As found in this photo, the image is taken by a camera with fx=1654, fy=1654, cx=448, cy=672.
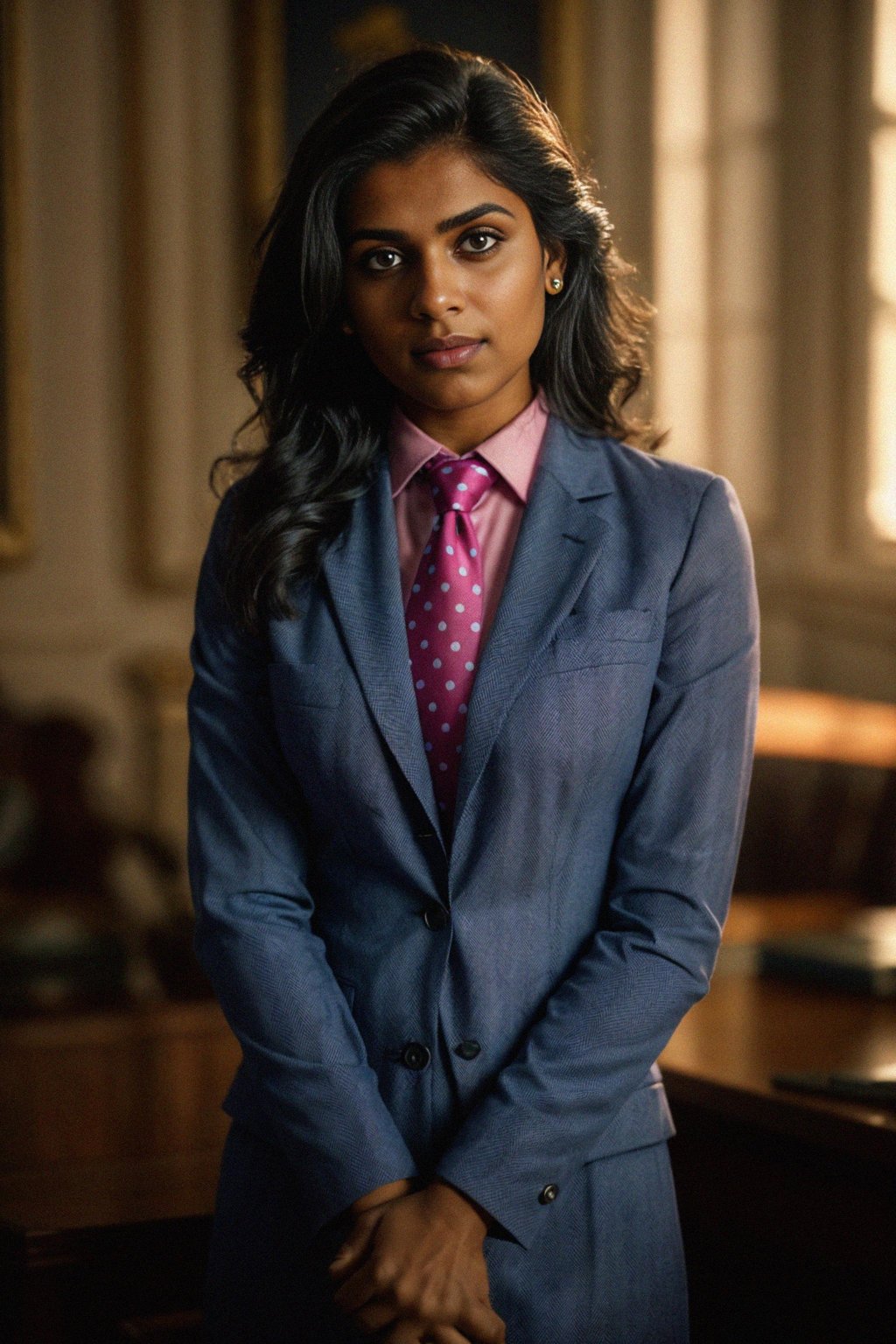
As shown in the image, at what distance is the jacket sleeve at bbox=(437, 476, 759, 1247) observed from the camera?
Result: 4.88 feet

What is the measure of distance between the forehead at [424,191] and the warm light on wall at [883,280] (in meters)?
4.12

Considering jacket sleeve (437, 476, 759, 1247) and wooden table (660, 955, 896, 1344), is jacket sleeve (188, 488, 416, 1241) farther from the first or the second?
wooden table (660, 955, 896, 1344)

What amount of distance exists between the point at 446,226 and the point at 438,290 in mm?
67

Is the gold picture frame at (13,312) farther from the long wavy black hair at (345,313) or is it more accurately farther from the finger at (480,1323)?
the finger at (480,1323)

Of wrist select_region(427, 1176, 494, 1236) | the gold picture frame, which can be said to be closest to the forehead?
wrist select_region(427, 1176, 494, 1236)

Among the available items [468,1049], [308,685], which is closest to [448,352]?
[308,685]

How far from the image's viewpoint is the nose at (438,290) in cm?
155

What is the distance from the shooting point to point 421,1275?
1.42m

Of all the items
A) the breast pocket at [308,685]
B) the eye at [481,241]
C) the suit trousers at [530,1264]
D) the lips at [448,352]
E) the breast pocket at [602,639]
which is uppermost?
the eye at [481,241]

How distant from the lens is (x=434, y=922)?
1560 millimetres

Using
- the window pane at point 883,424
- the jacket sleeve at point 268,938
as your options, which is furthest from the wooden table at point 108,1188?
the window pane at point 883,424

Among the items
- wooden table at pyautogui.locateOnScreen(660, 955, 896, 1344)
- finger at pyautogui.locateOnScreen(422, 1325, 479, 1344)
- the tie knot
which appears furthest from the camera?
wooden table at pyautogui.locateOnScreen(660, 955, 896, 1344)

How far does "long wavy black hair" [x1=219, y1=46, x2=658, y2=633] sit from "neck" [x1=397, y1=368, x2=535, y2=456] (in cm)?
6

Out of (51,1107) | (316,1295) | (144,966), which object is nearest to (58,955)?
(144,966)
